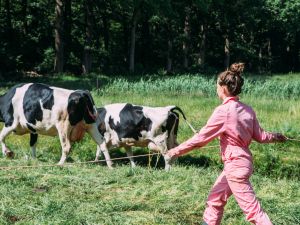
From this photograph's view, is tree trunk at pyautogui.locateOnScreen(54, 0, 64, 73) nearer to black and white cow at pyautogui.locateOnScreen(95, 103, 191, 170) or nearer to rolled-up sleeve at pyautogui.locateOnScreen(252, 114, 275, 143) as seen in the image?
black and white cow at pyautogui.locateOnScreen(95, 103, 191, 170)

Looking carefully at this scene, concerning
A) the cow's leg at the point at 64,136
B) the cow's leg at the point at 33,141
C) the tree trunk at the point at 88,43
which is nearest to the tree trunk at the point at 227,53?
the tree trunk at the point at 88,43

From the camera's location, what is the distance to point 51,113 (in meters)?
11.1

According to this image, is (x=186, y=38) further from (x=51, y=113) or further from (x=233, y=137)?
(x=233, y=137)

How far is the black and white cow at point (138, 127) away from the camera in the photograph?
37.8 ft

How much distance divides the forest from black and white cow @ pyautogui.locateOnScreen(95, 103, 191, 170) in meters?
22.8

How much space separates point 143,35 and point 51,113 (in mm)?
38680

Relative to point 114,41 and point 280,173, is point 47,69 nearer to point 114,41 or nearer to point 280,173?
point 114,41


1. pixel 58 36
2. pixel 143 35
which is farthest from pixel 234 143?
pixel 143 35

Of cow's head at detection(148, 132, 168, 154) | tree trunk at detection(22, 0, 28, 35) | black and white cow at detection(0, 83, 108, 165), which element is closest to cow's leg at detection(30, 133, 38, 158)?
black and white cow at detection(0, 83, 108, 165)

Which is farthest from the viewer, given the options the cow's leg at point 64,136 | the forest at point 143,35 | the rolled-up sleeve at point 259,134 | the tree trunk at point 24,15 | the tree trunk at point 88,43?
the tree trunk at point 24,15

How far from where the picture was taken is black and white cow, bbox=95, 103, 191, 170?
11.5 meters

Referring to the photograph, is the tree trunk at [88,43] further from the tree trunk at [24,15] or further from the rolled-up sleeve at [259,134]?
the rolled-up sleeve at [259,134]

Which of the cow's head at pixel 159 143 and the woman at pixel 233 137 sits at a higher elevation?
the woman at pixel 233 137

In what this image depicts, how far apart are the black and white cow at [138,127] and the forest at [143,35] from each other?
22.8 m
